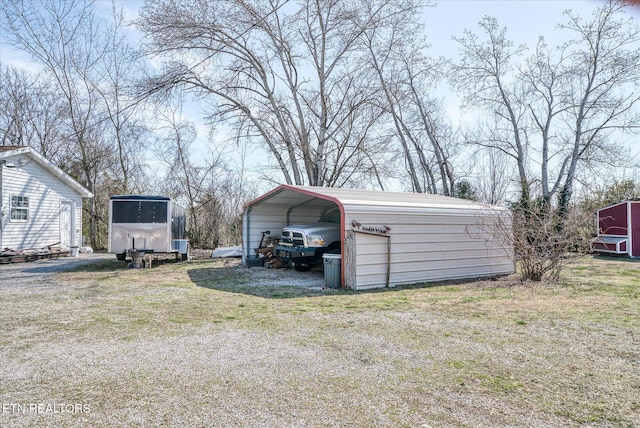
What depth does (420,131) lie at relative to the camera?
75.6ft

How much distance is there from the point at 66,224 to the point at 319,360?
16792mm

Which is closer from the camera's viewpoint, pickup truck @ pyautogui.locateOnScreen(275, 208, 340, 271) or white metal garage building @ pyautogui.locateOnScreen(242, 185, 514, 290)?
white metal garage building @ pyautogui.locateOnScreen(242, 185, 514, 290)

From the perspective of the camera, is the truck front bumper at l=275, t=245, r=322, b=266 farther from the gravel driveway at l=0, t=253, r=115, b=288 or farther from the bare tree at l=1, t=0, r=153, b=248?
the bare tree at l=1, t=0, r=153, b=248

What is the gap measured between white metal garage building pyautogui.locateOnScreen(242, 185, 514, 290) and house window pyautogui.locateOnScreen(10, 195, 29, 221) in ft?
29.9

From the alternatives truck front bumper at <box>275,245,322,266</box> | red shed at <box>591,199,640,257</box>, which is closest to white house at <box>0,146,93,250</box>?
truck front bumper at <box>275,245,322,266</box>

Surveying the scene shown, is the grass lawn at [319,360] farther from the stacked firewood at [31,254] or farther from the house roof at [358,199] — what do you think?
the stacked firewood at [31,254]

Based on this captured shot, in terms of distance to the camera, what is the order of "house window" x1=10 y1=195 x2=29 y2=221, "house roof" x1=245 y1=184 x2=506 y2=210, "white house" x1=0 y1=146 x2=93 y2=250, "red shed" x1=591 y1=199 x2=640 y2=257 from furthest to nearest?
"red shed" x1=591 y1=199 x2=640 y2=257, "house window" x1=10 y1=195 x2=29 y2=221, "white house" x1=0 y1=146 x2=93 y2=250, "house roof" x1=245 y1=184 x2=506 y2=210

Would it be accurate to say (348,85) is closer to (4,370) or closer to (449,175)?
(449,175)

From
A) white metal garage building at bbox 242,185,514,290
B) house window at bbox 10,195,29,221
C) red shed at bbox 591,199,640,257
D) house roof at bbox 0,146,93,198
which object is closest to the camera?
white metal garage building at bbox 242,185,514,290

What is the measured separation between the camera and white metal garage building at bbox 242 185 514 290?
844cm

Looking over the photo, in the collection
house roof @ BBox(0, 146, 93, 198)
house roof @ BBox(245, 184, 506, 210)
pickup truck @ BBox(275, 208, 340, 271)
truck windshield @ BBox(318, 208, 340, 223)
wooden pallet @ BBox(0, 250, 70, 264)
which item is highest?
house roof @ BBox(0, 146, 93, 198)

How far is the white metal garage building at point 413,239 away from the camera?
844 centimetres

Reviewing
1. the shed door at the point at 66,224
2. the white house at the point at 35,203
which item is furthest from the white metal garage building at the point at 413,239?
the shed door at the point at 66,224

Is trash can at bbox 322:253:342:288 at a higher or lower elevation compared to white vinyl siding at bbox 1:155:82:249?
lower
